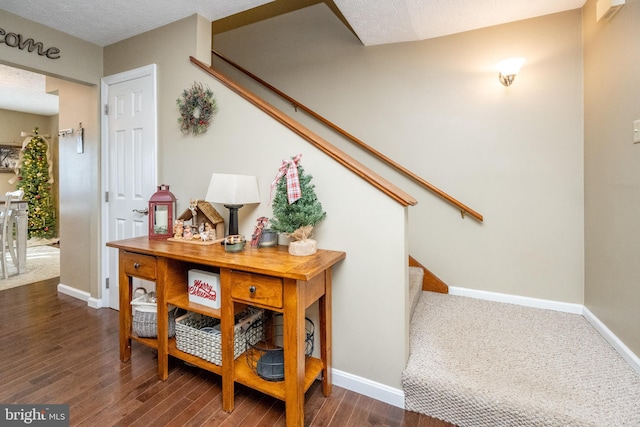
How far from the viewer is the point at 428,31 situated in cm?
249

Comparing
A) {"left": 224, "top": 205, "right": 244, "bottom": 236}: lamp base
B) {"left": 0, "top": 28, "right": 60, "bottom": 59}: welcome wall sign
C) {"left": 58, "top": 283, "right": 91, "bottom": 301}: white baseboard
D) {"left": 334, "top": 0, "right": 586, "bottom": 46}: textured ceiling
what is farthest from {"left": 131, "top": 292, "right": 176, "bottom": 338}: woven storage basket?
{"left": 334, "top": 0, "right": 586, "bottom": 46}: textured ceiling

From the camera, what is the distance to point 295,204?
1605 mm

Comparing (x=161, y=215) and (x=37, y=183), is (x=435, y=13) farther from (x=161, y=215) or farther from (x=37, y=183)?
(x=37, y=183)

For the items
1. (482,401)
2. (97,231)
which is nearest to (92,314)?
(97,231)

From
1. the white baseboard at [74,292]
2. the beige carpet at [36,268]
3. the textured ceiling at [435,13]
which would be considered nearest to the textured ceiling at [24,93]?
the beige carpet at [36,268]

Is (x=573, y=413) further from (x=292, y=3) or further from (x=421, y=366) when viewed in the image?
(x=292, y=3)

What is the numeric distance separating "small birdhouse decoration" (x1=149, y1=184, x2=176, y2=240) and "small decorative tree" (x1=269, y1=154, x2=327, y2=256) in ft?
3.06

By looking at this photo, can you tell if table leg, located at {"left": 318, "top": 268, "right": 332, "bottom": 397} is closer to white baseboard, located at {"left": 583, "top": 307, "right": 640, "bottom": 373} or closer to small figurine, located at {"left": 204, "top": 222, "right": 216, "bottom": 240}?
small figurine, located at {"left": 204, "top": 222, "right": 216, "bottom": 240}

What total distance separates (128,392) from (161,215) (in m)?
1.10

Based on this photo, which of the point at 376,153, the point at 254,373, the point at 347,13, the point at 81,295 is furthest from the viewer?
the point at 81,295

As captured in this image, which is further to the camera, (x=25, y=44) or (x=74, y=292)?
(x=74, y=292)

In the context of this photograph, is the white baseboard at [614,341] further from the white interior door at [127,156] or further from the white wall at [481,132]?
the white interior door at [127,156]

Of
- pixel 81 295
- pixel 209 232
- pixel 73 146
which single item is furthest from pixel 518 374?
pixel 73 146

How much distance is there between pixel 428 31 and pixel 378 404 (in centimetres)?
278
